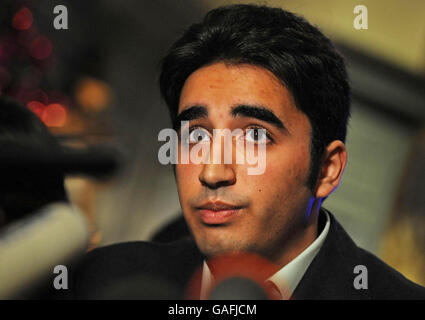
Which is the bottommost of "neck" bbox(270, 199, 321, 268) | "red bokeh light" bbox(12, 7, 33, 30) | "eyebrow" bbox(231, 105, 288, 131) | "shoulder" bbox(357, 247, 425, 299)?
"shoulder" bbox(357, 247, 425, 299)

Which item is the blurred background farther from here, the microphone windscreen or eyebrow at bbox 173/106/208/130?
the microphone windscreen

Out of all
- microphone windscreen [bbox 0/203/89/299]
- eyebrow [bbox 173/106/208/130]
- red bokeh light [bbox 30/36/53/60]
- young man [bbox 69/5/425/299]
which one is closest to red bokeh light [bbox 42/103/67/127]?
red bokeh light [bbox 30/36/53/60]

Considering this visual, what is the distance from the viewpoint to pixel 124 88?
16.2 ft

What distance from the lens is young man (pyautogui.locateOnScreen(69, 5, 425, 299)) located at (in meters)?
1.57

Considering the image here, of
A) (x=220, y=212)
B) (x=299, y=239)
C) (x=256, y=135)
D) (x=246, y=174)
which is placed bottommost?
(x=299, y=239)

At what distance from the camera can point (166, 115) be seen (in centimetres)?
498

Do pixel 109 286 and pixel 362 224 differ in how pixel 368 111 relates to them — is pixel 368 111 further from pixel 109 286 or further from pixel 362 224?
pixel 109 286

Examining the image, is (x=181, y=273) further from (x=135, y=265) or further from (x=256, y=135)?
(x=256, y=135)

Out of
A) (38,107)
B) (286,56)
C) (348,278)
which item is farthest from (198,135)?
(38,107)

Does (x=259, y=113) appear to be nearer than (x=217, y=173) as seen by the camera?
No

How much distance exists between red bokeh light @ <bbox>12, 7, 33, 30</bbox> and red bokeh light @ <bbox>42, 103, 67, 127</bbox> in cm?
61

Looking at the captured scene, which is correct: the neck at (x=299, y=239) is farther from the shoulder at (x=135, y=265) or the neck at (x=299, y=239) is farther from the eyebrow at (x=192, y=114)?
Answer: the eyebrow at (x=192, y=114)

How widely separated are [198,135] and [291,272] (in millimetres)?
506
